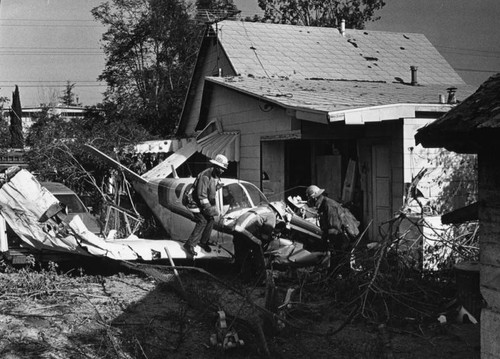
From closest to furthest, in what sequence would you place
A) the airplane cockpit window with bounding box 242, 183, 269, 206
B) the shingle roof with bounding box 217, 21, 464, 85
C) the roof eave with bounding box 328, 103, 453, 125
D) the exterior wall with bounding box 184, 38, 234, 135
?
the roof eave with bounding box 328, 103, 453, 125, the airplane cockpit window with bounding box 242, 183, 269, 206, the shingle roof with bounding box 217, 21, 464, 85, the exterior wall with bounding box 184, 38, 234, 135

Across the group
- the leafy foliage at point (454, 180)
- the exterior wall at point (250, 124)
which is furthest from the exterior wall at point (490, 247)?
the exterior wall at point (250, 124)

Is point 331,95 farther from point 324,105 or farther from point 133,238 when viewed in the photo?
point 133,238

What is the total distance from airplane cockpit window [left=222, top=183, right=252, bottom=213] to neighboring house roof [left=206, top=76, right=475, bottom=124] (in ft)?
6.91

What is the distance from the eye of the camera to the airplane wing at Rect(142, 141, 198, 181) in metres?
16.8

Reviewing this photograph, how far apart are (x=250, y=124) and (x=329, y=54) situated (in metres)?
7.02

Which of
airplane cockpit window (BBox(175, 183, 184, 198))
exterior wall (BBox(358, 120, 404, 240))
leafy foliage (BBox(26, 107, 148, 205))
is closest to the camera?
exterior wall (BBox(358, 120, 404, 240))

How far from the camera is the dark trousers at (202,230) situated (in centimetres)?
1089

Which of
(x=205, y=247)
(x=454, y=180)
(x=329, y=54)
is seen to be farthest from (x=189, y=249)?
(x=329, y=54)

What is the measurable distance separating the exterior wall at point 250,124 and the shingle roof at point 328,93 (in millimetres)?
481

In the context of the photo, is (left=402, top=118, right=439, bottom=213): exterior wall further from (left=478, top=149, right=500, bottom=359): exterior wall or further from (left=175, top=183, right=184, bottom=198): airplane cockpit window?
(left=478, top=149, right=500, bottom=359): exterior wall

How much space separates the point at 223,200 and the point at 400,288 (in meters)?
4.07

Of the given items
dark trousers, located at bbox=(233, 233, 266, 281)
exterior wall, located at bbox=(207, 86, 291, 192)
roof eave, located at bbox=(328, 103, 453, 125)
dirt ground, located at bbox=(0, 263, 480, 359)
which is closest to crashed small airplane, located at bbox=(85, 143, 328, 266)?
dark trousers, located at bbox=(233, 233, 266, 281)

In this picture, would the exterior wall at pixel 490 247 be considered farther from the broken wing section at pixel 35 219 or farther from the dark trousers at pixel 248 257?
the broken wing section at pixel 35 219

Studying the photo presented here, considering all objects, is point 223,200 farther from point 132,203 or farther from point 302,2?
point 302,2
